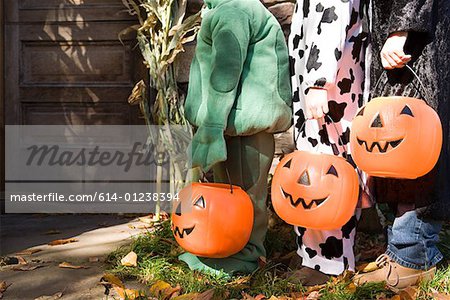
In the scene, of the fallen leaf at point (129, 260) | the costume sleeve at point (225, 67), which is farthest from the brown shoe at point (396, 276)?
the fallen leaf at point (129, 260)

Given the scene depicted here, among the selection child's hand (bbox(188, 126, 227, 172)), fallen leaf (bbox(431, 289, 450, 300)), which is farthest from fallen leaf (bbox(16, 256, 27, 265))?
fallen leaf (bbox(431, 289, 450, 300))

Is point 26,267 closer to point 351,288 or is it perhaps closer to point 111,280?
point 111,280

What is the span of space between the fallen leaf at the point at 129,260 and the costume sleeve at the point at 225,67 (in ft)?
2.42

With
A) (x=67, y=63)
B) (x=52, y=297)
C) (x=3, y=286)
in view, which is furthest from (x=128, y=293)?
(x=67, y=63)

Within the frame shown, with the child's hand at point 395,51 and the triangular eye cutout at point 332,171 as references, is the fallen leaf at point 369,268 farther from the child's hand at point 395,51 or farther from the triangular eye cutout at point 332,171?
the child's hand at point 395,51

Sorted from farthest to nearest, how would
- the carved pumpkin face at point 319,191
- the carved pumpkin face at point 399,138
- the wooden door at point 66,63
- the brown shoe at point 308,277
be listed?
the wooden door at point 66,63, the brown shoe at point 308,277, the carved pumpkin face at point 319,191, the carved pumpkin face at point 399,138

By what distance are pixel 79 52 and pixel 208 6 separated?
1.79m

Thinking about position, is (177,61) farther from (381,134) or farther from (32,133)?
(381,134)

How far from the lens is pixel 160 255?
2.59 meters

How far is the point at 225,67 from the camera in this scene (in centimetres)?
214

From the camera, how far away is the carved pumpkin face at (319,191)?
1.98m

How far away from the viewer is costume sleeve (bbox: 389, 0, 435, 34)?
1922 mm

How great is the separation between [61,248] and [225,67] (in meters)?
1.36

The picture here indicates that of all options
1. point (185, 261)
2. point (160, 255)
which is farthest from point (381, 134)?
point (160, 255)
